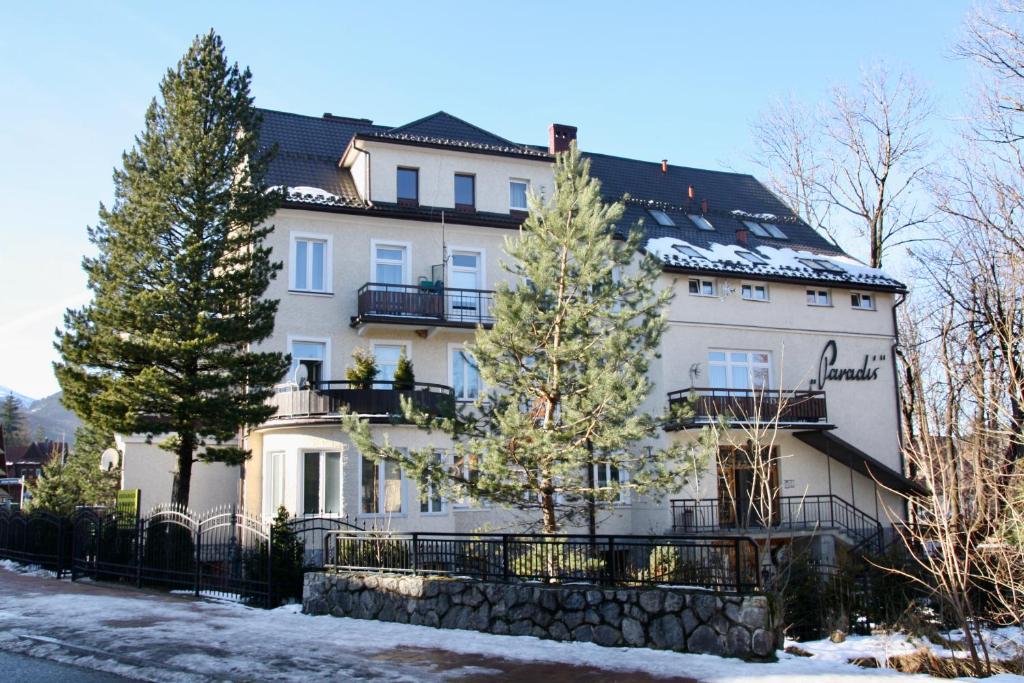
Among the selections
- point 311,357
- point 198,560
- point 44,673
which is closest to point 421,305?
point 311,357

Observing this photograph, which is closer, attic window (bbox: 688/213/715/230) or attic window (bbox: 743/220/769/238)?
attic window (bbox: 688/213/715/230)

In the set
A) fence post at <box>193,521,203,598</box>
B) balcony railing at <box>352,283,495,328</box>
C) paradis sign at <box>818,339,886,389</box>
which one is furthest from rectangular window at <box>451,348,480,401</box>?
paradis sign at <box>818,339,886,389</box>

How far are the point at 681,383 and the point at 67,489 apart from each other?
796 inches

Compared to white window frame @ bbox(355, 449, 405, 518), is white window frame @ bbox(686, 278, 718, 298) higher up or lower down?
higher up

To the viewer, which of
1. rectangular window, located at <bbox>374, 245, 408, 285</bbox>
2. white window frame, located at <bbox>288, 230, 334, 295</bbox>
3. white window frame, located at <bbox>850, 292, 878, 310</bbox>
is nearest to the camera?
white window frame, located at <bbox>288, 230, 334, 295</bbox>

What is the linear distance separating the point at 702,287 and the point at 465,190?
7845mm

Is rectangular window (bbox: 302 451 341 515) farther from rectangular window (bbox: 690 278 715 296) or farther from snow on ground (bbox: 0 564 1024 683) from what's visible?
rectangular window (bbox: 690 278 715 296)

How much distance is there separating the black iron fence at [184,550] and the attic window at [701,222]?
57.0ft

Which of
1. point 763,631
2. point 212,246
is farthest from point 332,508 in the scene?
point 763,631

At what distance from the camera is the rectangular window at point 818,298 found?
29992 millimetres

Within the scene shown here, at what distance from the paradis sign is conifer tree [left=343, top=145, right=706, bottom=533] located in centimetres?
1431

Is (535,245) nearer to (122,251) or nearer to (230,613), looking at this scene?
(230,613)

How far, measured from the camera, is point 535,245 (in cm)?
1670

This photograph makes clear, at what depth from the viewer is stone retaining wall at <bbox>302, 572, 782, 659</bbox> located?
430 inches
